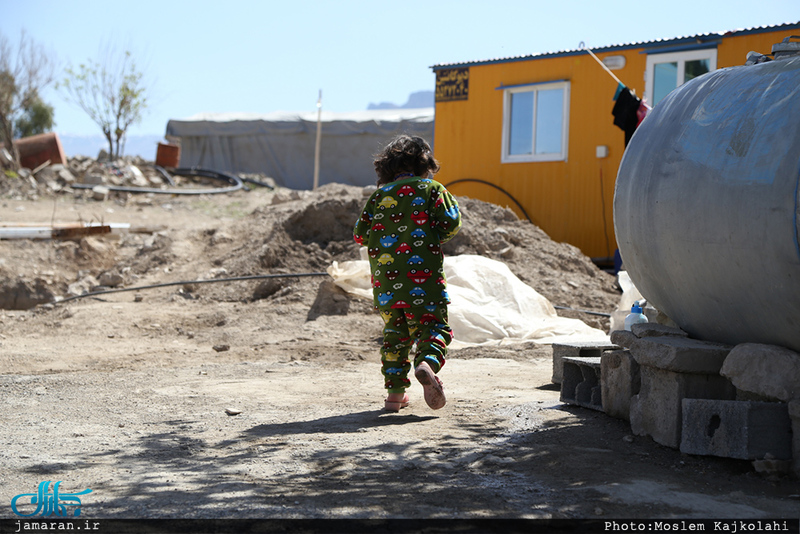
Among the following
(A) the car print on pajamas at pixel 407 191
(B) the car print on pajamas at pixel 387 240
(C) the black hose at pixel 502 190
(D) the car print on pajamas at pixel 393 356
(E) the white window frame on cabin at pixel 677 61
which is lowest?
(D) the car print on pajamas at pixel 393 356

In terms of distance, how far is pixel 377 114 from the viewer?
75.2 ft

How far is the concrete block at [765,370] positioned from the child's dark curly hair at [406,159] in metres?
1.87

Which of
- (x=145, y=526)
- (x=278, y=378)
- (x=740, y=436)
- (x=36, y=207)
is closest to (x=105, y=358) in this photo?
(x=278, y=378)

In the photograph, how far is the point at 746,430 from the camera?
286 centimetres

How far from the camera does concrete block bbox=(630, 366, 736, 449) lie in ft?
10.4

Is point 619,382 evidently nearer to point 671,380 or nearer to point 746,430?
point 671,380

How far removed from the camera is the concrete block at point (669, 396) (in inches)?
124

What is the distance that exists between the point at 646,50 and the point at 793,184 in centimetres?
879

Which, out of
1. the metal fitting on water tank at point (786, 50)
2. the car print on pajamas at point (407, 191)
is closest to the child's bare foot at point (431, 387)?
the car print on pajamas at point (407, 191)

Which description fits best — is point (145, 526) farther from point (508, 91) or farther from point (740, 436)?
point (508, 91)

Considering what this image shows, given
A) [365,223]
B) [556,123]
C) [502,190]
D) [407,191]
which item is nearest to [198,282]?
[365,223]

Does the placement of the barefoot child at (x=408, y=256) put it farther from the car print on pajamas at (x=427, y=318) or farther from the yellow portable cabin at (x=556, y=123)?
the yellow portable cabin at (x=556, y=123)

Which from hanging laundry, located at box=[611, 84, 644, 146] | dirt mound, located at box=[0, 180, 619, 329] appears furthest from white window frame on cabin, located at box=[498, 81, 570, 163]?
hanging laundry, located at box=[611, 84, 644, 146]

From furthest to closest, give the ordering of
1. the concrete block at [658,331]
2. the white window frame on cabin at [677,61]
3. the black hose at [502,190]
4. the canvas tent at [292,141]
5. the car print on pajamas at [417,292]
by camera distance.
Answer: the canvas tent at [292,141], the black hose at [502,190], the white window frame on cabin at [677,61], the car print on pajamas at [417,292], the concrete block at [658,331]
